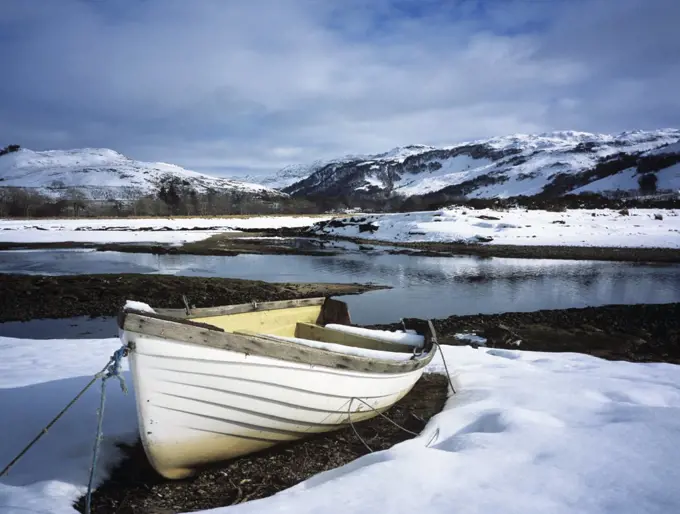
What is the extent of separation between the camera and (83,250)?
34.9m

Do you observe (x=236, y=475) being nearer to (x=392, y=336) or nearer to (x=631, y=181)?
(x=392, y=336)

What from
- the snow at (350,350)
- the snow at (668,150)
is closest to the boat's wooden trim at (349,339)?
the snow at (350,350)

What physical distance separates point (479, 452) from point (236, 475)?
2719 millimetres

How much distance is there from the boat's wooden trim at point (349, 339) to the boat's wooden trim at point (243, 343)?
161 centimetres

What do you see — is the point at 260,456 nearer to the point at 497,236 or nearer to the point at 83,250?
the point at 83,250

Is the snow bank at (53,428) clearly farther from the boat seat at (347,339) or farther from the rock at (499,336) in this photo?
the rock at (499,336)

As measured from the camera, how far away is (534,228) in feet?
145

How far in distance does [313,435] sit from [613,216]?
52.3m

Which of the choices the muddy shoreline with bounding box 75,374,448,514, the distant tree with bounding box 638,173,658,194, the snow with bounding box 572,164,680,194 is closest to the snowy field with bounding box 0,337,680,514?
the muddy shoreline with bounding box 75,374,448,514

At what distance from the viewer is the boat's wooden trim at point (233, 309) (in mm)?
6488

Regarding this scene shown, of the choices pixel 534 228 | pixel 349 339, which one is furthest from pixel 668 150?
pixel 349 339

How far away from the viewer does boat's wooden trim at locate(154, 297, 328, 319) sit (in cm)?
Answer: 649

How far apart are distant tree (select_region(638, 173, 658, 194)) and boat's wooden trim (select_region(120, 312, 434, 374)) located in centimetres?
13231

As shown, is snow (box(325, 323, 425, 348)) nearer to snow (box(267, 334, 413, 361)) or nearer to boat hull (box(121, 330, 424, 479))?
snow (box(267, 334, 413, 361))
